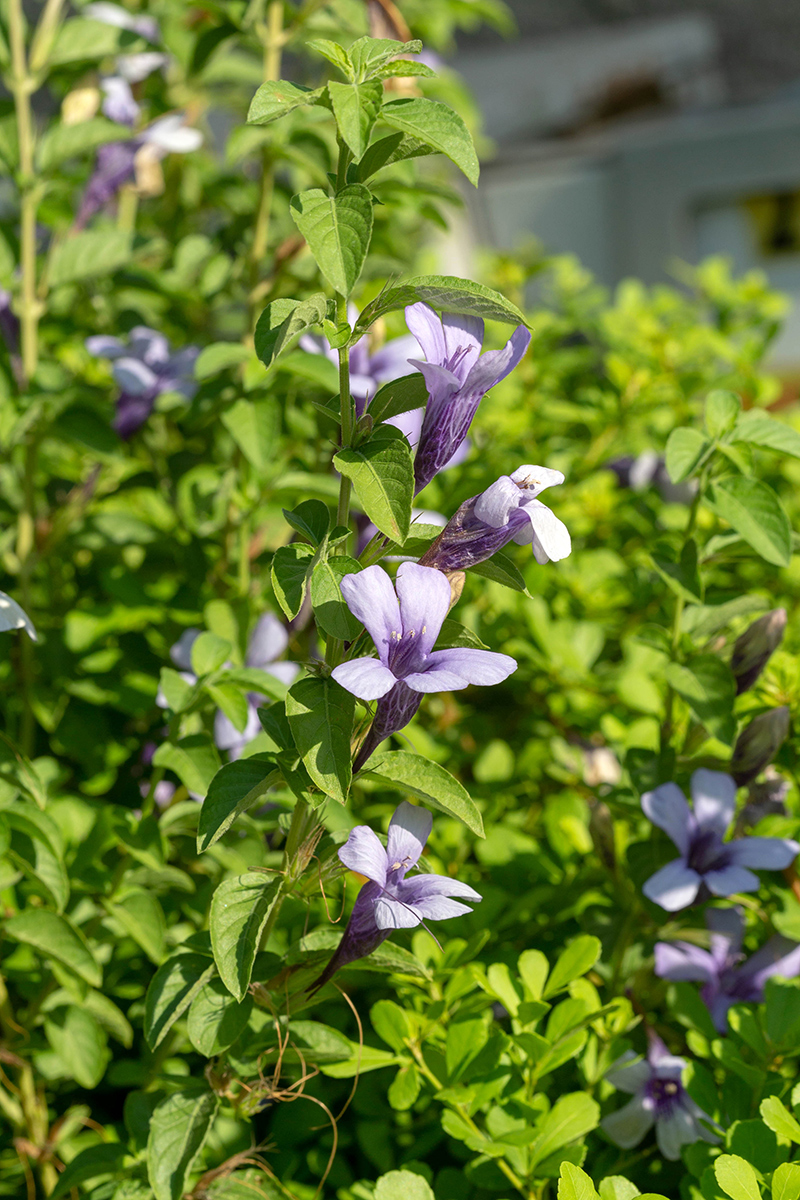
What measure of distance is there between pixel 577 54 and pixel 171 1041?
7223 mm

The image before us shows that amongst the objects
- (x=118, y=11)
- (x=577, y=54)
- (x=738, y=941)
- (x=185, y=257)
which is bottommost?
(x=577, y=54)

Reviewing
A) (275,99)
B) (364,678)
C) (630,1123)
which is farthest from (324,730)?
(630,1123)

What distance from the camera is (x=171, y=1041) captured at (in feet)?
2.75

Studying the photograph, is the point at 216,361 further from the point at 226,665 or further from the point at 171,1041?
the point at 171,1041

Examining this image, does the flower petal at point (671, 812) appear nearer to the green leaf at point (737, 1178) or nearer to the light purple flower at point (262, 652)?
the green leaf at point (737, 1178)

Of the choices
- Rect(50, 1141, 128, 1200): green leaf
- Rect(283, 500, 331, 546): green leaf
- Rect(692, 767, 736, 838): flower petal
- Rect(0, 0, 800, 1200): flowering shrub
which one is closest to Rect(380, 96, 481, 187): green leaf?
Rect(0, 0, 800, 1200): flowering shrub

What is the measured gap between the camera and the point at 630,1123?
83 cm

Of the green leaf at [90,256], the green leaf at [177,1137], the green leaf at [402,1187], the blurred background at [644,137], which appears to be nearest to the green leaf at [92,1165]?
the green leaf at [177,1137]

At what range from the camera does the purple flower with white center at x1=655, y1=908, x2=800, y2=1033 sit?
0.86m

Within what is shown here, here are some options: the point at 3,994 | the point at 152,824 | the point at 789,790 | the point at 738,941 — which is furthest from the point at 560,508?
the point at 3,994

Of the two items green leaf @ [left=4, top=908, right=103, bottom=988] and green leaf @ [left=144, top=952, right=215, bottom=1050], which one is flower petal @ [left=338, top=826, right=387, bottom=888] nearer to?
green leaf @ [left=144, top=952, right=215, bottom=1050]

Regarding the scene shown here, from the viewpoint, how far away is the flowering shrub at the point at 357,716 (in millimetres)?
627

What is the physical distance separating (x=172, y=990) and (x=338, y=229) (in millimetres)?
503

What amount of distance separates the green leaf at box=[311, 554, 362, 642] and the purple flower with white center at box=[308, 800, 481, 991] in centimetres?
12
